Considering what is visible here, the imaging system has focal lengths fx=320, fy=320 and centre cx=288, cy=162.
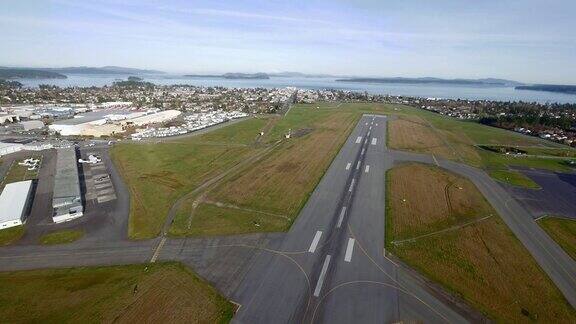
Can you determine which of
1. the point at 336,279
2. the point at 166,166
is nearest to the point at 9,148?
the point at 166,166

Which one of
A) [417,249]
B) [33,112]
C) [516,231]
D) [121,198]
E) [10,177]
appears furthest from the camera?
[33,112]

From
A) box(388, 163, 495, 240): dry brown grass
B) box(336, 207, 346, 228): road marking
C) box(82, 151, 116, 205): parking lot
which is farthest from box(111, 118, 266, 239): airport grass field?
box(388, 163, 495, 240): dry brown grass

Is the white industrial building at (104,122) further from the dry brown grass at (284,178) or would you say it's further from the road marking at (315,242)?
the road marking at (315,242)

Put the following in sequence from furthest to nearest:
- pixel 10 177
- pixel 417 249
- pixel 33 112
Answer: pixel 33 112 < pixel 10 177 < pixel 417 249

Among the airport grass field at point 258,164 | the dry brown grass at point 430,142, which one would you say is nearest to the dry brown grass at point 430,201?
the airport grass field at point 258,164

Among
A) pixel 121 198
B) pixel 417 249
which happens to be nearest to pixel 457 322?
A: pixel 417 249

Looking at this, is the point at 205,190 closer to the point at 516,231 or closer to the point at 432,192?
the point at 432,192

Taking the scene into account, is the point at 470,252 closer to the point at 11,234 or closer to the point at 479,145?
the point at 11,234
